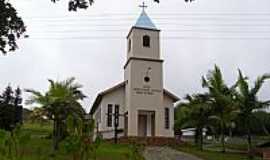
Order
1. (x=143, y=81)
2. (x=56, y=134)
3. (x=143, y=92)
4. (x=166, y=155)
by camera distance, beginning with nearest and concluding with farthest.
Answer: (x=56, y=134) → (x=166, y=155) → (x=143, y=92) → (x=143, y=81)

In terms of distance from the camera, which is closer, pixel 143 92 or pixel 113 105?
pixel 143 92

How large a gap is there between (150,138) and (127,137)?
58.4 inches

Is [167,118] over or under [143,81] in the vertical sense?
under

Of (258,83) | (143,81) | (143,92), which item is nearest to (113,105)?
(143,92)

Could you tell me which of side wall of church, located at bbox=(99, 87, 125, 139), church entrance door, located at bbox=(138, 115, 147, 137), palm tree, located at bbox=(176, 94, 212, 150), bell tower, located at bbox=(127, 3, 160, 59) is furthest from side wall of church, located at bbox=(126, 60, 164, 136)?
palm tree, located at bbox=(176, 94, 212, 150)

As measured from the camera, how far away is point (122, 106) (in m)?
34.7

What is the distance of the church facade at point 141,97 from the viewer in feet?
109

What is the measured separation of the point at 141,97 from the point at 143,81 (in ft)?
3.60

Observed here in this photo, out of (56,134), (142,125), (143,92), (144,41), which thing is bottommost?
(56,134)

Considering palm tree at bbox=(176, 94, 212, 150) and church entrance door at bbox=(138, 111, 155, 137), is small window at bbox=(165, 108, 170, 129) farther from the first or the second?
palm tree at bbox=(176, 94, 212, 150)

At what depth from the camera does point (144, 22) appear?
1404 inches

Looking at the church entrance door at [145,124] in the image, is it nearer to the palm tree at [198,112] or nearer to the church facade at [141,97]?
the church facade at [141,97]

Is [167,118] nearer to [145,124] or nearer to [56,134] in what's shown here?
[145,124]

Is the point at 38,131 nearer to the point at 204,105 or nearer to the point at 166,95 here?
the point at 166,95
